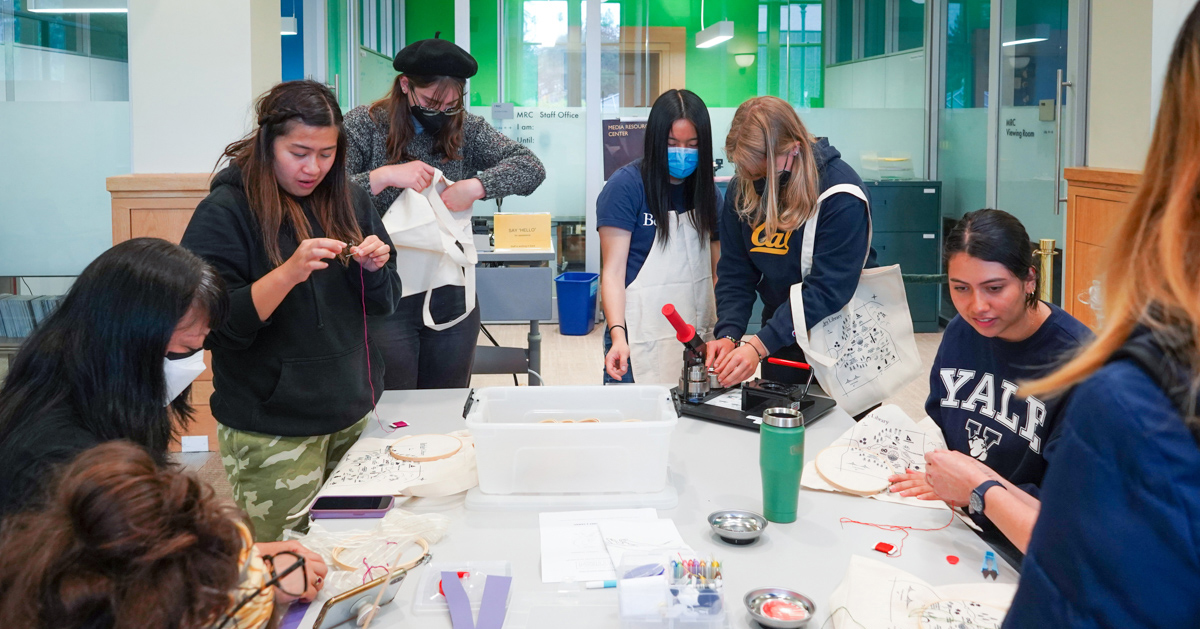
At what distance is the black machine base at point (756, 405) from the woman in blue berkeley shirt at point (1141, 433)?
135cm

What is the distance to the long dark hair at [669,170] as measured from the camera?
2.31m

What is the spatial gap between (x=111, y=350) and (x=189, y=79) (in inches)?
101

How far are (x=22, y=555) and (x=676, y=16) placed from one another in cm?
672

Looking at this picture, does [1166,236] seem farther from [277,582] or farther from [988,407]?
[988,407]

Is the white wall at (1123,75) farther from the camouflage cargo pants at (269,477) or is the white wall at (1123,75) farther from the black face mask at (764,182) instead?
the camouflage cargo pants at (269,477)

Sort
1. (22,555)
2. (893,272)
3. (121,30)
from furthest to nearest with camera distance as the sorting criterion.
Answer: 1. (121,30)
2. (893,272)
3. (22,555)

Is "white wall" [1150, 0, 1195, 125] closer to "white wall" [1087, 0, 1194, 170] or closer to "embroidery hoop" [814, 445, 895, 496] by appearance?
"white wall" [1087, 0, 1194, 170]

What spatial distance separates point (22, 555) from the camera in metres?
0.76

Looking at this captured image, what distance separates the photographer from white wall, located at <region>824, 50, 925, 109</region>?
6.57m

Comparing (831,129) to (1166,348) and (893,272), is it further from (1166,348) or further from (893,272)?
(1166,348)

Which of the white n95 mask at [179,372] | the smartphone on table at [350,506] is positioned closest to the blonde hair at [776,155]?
the smartphone on table at [350,506]

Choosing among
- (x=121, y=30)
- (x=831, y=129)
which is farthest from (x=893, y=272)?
(x=831, y=129)

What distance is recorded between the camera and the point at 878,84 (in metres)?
6.75

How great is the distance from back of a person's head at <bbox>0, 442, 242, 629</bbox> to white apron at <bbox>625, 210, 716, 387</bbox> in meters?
1.71
